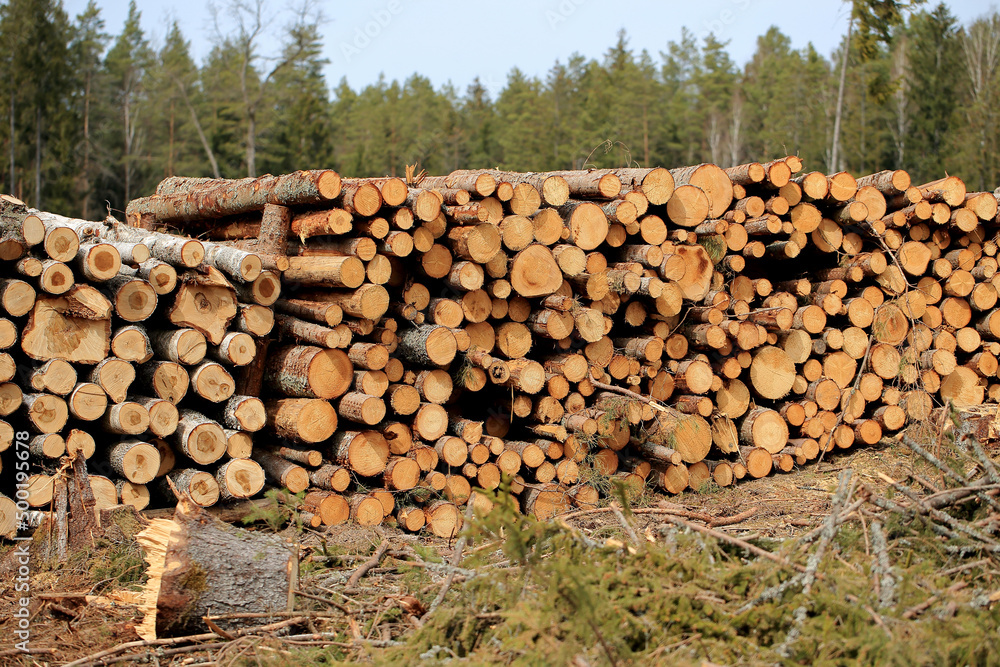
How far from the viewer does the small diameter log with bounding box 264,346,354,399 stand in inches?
209

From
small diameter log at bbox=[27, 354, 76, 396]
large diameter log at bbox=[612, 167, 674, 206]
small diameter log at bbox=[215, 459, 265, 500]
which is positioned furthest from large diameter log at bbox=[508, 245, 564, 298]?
small diameter log at bbox=[27, 354, 76, 396]

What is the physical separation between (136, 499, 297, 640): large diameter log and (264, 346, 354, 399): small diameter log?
165cm

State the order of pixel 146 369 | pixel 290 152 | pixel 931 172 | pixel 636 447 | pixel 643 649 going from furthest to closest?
pixel 290 152 < pixel 931 172 < pixel 636 447 < pixel 146 369 < pixel 643 649

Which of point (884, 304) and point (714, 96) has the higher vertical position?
point (714, 96)

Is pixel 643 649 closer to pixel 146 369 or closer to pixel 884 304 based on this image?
pixel 146 369

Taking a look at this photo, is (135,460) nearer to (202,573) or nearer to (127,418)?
(127,418)

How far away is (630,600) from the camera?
2.80m

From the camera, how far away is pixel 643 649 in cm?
276

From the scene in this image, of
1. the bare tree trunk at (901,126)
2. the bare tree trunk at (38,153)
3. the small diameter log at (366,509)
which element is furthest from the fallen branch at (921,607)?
the bare tree trunk at (901,126)

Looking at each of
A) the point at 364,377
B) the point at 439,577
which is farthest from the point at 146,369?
the point at 439,577

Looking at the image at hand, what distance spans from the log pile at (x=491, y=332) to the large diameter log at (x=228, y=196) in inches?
1.2

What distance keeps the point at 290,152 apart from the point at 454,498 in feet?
91.5

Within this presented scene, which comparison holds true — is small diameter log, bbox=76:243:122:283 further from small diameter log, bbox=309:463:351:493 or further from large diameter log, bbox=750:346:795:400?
large diameter log, bbox=750:346:795:400

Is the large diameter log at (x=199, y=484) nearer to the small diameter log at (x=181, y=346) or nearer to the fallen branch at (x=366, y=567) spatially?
the small diameter log at (x=181, y=346)
